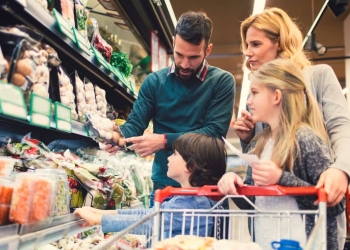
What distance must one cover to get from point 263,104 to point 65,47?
1152 mm

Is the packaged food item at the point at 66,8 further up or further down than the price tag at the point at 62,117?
further up

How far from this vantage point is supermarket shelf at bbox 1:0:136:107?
1587 mm

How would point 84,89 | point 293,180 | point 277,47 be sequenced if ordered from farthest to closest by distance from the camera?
point 84,89, point 277,47, point 293,180

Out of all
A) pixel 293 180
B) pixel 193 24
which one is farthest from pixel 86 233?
pixel 293 180

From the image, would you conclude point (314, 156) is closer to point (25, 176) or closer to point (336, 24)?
point (25, 176)

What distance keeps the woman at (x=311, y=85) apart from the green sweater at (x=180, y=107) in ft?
1.00

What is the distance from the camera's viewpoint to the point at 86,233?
7.91ft

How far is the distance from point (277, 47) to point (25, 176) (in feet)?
3.69

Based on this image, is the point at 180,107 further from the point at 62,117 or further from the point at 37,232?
the point at 37,232

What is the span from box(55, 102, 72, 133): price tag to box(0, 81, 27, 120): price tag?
0.31m

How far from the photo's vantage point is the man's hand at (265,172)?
1.32 meters

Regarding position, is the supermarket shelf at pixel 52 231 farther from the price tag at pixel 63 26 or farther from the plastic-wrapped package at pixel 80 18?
the plastic-wrapped package at pixel 80 18

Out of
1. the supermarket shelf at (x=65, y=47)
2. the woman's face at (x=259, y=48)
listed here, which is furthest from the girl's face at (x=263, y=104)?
the supermarket shelf at (x=65, y=47)

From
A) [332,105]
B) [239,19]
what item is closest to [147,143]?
[332,105]
